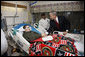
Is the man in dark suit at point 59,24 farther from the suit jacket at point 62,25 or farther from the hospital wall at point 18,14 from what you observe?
the hospital wall at point 18,14

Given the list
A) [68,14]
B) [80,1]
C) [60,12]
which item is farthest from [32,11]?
[80,1]

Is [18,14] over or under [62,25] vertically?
over

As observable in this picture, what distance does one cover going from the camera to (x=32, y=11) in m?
2.81

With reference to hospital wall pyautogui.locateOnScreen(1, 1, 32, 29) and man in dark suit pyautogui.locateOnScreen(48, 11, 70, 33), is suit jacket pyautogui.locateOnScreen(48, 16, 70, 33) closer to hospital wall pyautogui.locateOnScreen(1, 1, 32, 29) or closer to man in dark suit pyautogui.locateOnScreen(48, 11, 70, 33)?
man in dark suit pyautogui.locateOnScreen(48, 11, 70, 33)

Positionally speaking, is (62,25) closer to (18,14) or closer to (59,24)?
(59,24)

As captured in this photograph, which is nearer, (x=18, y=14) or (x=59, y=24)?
(x=59, y=24)

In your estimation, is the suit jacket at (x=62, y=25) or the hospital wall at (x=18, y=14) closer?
the suit jacket at (x=62, y=25)

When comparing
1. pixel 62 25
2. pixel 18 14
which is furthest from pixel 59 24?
pixel 18 14

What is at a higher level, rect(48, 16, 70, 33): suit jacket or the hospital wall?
the hospital wall

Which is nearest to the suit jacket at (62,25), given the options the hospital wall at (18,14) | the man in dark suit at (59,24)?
the man in dark suit at (59,24)

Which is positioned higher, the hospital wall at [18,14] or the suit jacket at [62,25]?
the hospital wall at [18,14]

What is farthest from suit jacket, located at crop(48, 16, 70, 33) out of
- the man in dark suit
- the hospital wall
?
the hospital wall

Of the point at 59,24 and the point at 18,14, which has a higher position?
the point at 18,14

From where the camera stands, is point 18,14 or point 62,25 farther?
point 18,14
